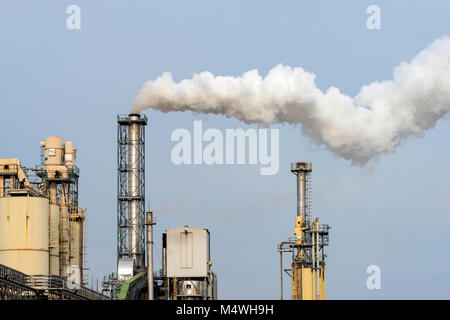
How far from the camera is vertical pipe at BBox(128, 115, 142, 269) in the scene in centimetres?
8806

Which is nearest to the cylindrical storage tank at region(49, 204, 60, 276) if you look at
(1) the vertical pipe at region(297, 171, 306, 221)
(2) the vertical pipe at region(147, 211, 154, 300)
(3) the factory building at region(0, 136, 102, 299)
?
(3) the factory building at region(0, 136, 102, 299)

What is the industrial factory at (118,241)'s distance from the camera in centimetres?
7406

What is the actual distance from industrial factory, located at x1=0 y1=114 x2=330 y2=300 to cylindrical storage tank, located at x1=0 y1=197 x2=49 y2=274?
0.07 metres

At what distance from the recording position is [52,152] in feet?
307

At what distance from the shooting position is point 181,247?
74.7m

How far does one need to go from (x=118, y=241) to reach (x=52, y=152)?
10.7 metres

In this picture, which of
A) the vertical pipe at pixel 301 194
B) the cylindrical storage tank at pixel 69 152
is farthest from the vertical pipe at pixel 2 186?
the vertical pipe at pixel 301 194

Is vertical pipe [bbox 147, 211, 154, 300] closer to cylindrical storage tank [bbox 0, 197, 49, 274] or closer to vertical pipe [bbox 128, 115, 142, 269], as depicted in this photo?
cylindrical storage tank [bbox 0, 197, 49, 274]

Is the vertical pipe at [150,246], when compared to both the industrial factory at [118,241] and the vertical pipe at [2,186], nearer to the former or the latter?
the industrial factory at [118,241]

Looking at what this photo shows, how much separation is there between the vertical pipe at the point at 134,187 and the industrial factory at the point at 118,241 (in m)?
0.08

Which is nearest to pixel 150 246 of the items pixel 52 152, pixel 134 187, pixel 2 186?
pixel 134 187
